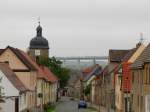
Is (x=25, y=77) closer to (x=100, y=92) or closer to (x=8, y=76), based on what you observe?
(x=8, y=76)

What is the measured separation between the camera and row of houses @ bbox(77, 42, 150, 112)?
55500 mm

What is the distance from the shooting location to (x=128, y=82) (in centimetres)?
6962

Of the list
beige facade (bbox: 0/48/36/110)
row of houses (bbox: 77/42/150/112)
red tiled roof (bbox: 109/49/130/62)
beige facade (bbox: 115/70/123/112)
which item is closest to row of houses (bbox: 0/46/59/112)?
beige facade (bbox: 0/48/36/110)

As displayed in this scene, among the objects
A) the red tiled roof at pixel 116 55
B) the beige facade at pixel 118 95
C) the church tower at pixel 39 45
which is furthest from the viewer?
the church tower at pixel 39 45

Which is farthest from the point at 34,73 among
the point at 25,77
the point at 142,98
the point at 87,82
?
the point at 87,82

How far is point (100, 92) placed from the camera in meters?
113

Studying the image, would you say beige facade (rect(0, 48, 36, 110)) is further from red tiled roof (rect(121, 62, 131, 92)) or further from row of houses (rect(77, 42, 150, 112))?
red tiled roof (rect(121, 62, 131, 92))

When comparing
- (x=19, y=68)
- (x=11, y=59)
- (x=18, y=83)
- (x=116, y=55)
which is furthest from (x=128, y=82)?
(x=116, y=55)

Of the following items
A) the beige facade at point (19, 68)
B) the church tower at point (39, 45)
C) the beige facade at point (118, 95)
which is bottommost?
the beige facade at point (118, 95)

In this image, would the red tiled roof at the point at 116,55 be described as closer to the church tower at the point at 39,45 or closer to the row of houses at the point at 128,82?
the row of houses at the point at 128,82

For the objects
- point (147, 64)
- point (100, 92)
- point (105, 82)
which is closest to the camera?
point (147, 64)

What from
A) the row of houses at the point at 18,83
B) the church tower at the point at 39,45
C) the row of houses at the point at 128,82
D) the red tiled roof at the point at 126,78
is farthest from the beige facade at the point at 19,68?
the church tower at the point at 39,45

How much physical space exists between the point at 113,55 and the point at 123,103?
15286 millimetres

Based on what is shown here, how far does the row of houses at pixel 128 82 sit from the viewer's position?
182 ft
